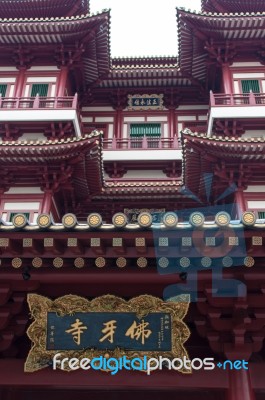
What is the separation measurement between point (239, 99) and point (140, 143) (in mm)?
4192

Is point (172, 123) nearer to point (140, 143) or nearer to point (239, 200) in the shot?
point (140, 143)

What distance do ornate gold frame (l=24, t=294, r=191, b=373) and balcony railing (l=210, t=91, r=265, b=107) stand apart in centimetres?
1102

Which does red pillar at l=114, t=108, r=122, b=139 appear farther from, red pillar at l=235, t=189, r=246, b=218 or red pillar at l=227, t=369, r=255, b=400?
red pillar at l=227, t=369, r=255, b=400

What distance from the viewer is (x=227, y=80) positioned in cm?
1808

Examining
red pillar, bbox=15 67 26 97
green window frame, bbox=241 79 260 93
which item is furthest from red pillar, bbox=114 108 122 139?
green window frame, bbox=241 79 260 93

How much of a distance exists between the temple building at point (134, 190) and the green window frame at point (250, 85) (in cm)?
5

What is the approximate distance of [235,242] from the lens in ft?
20.1

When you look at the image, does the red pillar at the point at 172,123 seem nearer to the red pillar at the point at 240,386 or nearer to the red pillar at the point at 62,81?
the red pillar at the point at 62,81

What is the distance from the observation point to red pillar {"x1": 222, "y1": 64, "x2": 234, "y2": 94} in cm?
1791

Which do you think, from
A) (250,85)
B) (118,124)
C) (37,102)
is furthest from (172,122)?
(37,102)

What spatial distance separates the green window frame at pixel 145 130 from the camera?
65.5 ft

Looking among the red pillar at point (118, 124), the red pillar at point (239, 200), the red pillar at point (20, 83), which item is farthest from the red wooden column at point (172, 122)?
the red pillar at point (20, 83)

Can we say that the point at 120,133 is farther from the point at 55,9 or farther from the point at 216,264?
the point at 216,264

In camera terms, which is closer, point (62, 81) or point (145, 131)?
point (62, 81)
